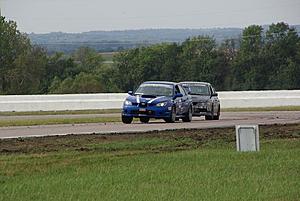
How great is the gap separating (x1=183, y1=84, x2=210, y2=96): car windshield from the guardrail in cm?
1233

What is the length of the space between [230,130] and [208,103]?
30.8 feet

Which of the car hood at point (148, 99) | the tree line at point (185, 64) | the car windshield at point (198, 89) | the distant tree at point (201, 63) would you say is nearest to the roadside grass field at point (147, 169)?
the car hood at point (148, 99)

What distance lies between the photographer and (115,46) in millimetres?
99875

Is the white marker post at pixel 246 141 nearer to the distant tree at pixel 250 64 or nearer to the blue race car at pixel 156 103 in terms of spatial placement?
the blue race car at pixel 156 103

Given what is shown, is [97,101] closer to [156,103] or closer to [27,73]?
[156,103]

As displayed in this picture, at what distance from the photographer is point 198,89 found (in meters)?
36.8

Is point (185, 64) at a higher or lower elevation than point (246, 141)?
lower

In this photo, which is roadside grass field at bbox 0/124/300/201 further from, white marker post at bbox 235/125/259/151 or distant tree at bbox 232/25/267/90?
distant tree at bbox 232/25/267/90

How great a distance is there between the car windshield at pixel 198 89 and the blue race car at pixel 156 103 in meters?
3.29

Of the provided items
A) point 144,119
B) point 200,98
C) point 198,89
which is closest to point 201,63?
point 198,89

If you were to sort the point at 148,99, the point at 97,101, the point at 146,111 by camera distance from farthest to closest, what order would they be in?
the point at 97,101 → the point at 148,99 → the point at 146,111

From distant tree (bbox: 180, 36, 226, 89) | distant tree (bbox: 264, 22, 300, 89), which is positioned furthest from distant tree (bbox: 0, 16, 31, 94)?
distant tree (bbox: 264, 22, 300, 89)

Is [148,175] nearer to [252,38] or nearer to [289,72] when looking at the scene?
[289,72]

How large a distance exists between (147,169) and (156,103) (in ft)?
52.8
